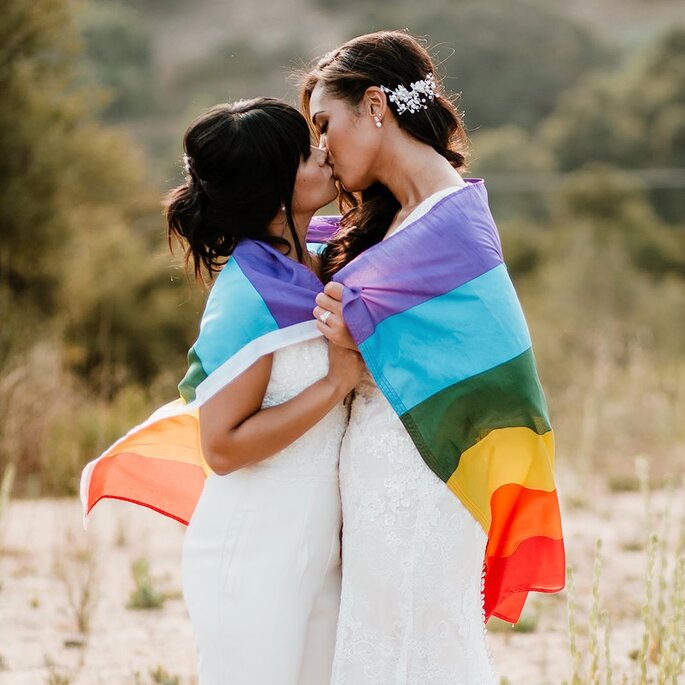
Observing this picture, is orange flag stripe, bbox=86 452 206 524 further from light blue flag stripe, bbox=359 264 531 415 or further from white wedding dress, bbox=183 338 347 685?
light blue flag stripe, bbox=359 264 531 415

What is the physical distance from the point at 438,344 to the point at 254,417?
1.55 ft

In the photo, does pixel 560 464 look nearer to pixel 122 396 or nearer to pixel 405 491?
pixel 122 396

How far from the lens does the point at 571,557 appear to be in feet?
19.6

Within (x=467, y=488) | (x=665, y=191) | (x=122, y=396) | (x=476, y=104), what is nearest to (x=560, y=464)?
(x=122, y=396)

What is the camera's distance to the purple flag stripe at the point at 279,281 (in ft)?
8.43

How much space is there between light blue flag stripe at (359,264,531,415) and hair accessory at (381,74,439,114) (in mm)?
539

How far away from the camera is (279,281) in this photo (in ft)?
8.54

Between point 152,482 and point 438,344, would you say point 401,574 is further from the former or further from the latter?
point 152,482

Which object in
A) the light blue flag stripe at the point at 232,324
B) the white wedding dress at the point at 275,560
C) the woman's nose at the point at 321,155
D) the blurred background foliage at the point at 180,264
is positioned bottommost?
the blurred background foliage at the point at 180,264

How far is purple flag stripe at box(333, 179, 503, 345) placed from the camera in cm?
260

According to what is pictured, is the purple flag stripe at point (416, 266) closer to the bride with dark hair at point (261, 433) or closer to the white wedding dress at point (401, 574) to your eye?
the bride with dark hair at point (261, 433)

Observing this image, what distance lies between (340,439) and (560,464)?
18.4 ft

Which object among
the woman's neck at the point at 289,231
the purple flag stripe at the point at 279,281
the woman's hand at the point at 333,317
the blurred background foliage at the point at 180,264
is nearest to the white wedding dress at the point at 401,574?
the woman's hand at the point at 333,317

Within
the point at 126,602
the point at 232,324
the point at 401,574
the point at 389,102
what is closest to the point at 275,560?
the point at 401,574
